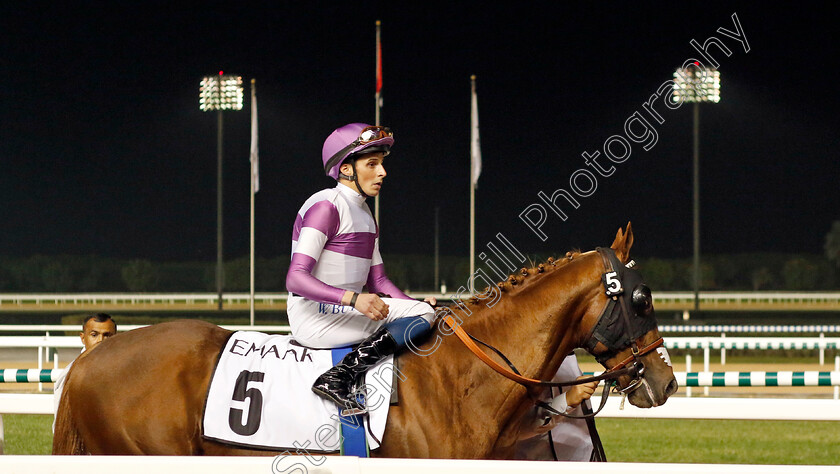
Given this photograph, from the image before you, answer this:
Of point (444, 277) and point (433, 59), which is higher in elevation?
point (433, 59)

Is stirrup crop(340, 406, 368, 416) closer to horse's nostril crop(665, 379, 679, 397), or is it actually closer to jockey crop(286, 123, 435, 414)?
jockey crop(286, 123, 435, 414)

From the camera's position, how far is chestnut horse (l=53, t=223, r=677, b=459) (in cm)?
280

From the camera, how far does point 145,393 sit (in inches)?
114

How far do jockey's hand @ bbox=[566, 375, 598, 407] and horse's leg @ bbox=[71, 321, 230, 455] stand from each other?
1.25 metres

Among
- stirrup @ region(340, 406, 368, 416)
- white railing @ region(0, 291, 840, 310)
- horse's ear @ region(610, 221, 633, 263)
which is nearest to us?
stirrup @ region(340, 406, 368, 416)

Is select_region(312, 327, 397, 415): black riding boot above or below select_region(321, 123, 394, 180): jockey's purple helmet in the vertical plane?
below

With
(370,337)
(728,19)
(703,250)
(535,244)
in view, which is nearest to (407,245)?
(535,244)

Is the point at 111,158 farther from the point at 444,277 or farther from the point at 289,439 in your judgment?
the point at 289,439

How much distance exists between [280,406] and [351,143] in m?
0.92

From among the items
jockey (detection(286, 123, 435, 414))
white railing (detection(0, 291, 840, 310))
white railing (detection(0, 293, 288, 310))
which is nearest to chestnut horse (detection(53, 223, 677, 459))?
jockey (detection(286, 123, 435, 414))

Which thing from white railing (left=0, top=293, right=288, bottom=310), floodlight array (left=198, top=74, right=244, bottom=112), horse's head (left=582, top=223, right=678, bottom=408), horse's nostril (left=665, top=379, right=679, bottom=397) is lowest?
white railing (left=0, top=293, right=288, bottom=310)

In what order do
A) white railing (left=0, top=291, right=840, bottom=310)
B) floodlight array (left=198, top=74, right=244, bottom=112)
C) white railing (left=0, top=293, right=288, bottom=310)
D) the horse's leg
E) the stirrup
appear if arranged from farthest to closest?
white railing (left=0, top=293, right=288, bottom=310) < white railing (left=0, top=291, right=840, bottom=310) < floodlight array (left=198, top=74, right=244, bottom=112) < the horse's leg < the stirrup

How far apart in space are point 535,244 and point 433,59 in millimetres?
11343

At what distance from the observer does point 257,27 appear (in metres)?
39.4
